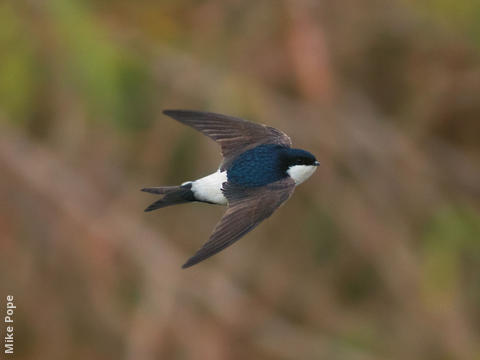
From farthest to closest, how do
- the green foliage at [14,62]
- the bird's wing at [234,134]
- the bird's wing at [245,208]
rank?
1. the green foliage at [14,62]
2. the bird's wing at [234,134]
3. the bird's wing at [245,208]

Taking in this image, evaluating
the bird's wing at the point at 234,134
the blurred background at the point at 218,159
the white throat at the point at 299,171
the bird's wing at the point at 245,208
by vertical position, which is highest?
the blurred background at the point at 218,159

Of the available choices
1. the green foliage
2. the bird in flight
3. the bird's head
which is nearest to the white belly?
the bird in flight

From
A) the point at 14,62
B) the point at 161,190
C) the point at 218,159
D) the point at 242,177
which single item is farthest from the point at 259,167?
the point at 14,62

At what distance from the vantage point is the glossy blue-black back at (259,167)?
155 cm

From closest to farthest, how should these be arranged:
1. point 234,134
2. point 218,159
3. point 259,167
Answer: point 259,167 < point 234,134 < point 218,159

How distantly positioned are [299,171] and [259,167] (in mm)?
95

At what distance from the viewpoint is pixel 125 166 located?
548cm

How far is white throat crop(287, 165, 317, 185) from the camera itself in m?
1.51

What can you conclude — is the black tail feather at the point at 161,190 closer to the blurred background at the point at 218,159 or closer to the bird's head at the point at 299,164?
the bird's head at the point at 299,164

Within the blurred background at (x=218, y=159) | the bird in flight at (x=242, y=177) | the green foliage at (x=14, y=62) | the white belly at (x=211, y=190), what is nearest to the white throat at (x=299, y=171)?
the bird in flight at (x=242, y=177)

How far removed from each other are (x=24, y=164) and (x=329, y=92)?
1.83 meters

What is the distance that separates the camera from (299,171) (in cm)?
154

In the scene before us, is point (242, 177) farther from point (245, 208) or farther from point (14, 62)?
point (14, 62)

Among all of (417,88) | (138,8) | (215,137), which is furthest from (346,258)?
(215,137)
